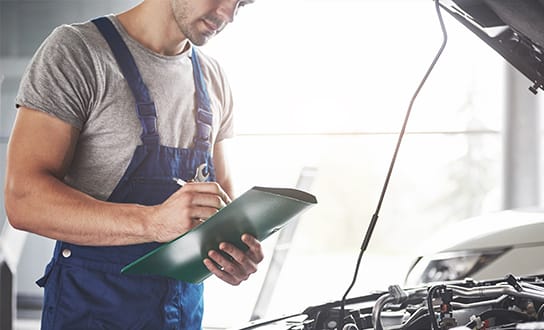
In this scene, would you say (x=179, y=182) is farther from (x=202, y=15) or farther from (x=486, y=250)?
(x=486, y=250)

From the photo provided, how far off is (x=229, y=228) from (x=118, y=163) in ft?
1.10

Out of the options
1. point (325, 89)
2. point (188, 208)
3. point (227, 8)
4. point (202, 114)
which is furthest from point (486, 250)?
point (325, 89)

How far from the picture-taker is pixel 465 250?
7.89 feet

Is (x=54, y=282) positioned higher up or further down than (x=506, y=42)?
further down

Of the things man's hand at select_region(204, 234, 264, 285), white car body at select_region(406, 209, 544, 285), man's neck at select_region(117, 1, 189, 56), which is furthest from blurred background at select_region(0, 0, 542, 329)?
man's hand at select_region(204, 234, 264, 285)

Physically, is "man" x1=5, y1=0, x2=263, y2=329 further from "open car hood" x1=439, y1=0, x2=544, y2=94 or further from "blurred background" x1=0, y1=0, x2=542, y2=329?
"blurred background" x1=0, y1=0, x2=542, y2=329

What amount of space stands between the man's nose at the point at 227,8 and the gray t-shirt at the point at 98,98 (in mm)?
170

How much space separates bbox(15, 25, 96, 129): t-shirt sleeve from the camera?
1.41 m

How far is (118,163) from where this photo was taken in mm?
1510

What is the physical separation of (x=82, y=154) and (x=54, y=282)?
257 mm

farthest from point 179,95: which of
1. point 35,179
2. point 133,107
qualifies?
point 35,179

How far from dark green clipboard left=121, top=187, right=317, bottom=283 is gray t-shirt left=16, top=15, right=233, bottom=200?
10.0 inches

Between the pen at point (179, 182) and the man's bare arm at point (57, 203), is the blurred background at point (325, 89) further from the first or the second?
the man's bare arm at point (57, 203)

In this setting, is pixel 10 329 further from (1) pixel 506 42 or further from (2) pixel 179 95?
(1) pixel 506 42
